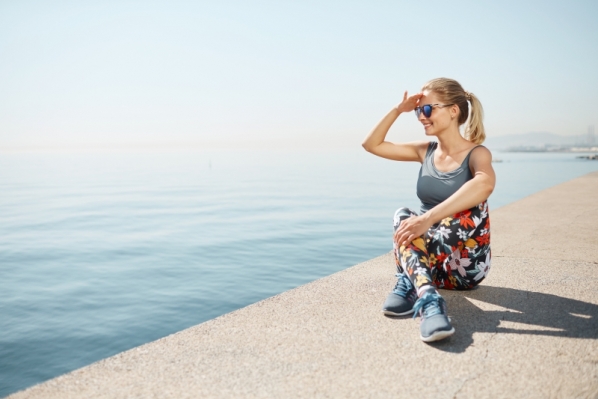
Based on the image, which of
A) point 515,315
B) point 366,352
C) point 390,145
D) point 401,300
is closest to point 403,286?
point 401,300

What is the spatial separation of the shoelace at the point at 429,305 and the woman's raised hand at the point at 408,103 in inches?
50.1

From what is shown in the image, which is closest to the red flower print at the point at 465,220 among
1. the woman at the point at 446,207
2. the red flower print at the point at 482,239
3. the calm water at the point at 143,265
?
the woman at the point at 446,207

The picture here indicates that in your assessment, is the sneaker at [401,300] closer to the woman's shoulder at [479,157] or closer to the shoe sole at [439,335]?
the shoe sole at [439,335]

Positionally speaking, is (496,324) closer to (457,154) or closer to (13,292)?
(457,154)

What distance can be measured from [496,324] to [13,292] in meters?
7.19

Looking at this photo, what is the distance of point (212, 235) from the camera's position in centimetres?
1219

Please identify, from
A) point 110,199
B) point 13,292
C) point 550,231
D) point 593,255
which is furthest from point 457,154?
point 110,199

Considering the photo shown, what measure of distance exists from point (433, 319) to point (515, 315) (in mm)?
702

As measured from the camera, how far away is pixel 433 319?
2.43 metres

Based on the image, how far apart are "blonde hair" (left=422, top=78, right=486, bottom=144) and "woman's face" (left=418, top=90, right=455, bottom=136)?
1.4 inches

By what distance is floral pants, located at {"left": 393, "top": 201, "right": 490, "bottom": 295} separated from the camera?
2828 mm

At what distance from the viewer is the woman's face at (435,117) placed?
306 cm

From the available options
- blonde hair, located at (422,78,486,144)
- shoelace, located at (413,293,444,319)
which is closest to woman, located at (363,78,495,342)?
blonde hair, located at (422,78,486,144)

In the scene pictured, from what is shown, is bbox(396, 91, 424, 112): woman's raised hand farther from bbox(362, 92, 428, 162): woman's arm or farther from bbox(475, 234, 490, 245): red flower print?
bbox(475, 234, 490, 245): red flower print
